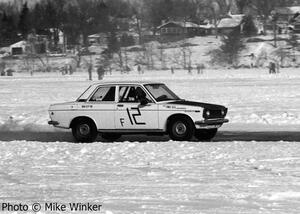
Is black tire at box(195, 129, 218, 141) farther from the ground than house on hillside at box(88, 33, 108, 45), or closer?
closer

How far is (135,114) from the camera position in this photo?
54.0 feet

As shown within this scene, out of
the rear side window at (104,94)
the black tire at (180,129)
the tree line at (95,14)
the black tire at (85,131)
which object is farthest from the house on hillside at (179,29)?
the black tire at (180,129)

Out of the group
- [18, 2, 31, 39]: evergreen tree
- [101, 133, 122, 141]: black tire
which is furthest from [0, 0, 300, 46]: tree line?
[101, 133, 122, 141]: black tire

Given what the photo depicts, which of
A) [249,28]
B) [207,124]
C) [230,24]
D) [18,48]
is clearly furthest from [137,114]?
[230,24]

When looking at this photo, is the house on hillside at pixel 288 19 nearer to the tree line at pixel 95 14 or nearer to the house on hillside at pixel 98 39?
the tree line at pixel 95 14

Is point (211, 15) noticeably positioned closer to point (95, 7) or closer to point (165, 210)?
point (95, 7)

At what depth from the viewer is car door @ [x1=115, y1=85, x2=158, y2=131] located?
53.8 ft

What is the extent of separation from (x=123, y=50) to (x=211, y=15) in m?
47.9

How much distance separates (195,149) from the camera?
1398 centimetres

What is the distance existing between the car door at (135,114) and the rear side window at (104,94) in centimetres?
28

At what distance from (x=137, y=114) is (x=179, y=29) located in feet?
464

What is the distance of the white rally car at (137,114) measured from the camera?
1623 cm

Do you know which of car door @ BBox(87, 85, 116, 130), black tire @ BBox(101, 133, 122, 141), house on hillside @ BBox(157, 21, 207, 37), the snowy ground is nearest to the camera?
the snowy ground

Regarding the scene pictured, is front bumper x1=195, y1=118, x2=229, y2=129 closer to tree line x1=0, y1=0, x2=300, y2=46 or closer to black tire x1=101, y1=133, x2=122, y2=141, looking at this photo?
black tire x1=101, y1=133, x2=122, y2=141
